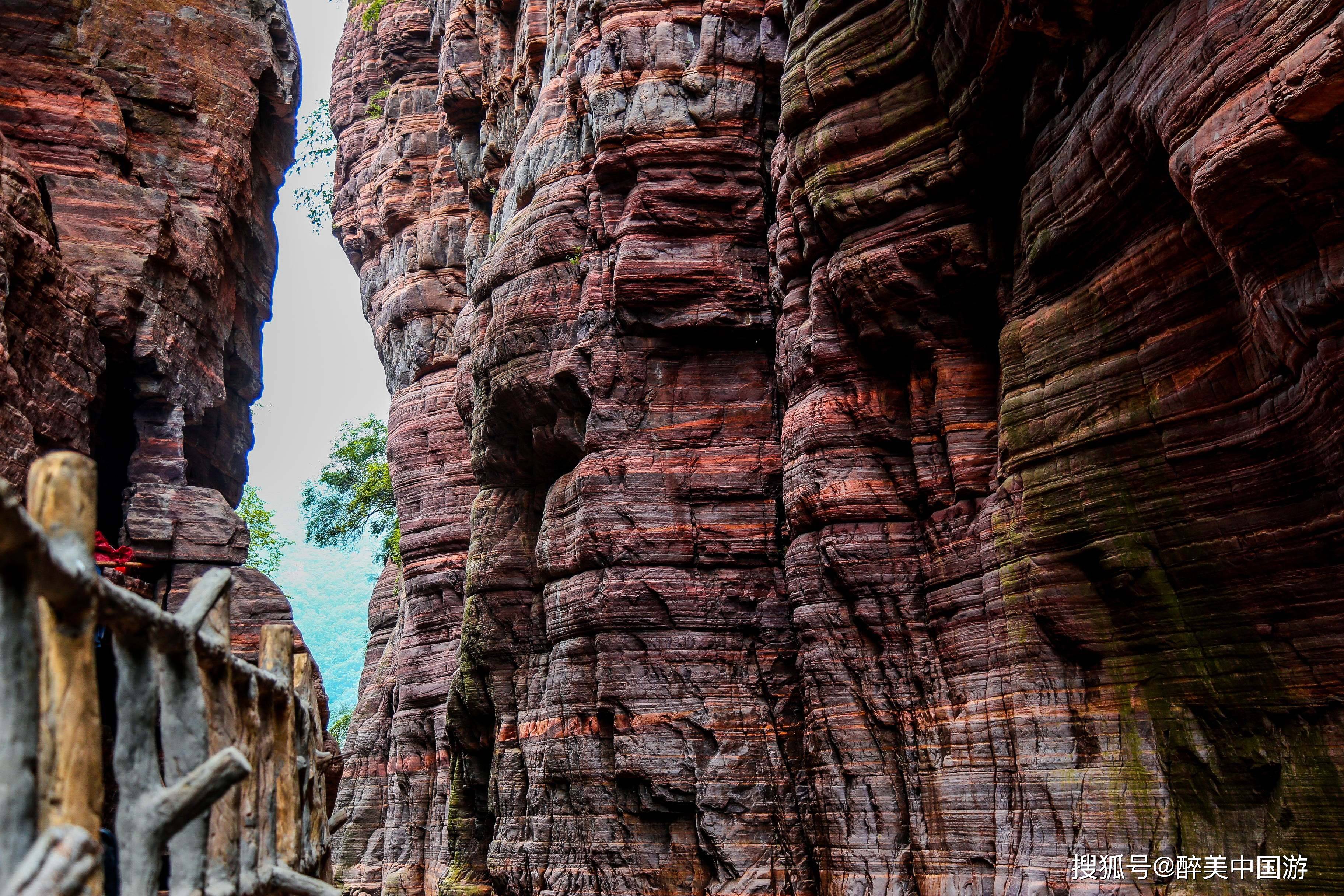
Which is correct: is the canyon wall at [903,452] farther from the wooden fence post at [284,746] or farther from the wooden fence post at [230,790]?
the wooden fence post at [230,790]

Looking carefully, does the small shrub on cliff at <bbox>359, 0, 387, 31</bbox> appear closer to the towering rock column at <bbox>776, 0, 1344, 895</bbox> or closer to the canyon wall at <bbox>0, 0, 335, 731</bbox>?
the canyon wall at <bbox>0, 0, 335, 731</bbox>

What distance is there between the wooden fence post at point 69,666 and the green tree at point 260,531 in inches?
1372

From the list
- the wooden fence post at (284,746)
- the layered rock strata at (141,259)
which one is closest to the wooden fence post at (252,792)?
the wooden fence post at (284,746)

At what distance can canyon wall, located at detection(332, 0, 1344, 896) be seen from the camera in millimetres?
8344

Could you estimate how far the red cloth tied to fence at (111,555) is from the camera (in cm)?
1426

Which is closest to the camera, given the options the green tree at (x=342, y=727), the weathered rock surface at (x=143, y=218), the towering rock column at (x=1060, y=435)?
the towering rock column at (x=1060, y=435)

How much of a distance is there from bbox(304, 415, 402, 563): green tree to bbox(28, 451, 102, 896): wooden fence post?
3545 cm

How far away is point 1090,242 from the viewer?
10.3 meters

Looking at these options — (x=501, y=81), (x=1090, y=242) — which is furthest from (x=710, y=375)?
(x=501, y=81)

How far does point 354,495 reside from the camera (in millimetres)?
40562

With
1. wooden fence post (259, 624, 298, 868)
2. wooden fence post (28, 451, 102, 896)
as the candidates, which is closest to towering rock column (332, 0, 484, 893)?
wooden fence post (259, 624, 298, 868)

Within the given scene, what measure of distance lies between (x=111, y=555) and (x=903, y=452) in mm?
11213

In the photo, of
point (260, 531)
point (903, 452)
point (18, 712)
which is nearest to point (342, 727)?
point (260, 531)

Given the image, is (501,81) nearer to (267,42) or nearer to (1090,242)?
(267,42)
